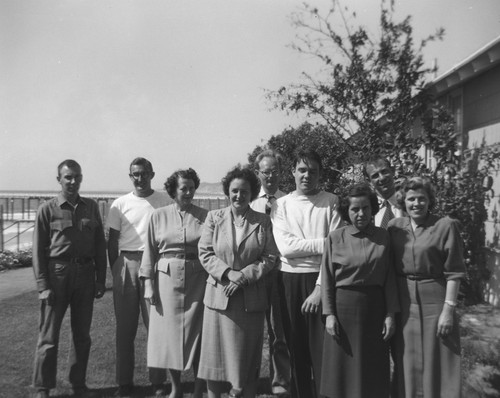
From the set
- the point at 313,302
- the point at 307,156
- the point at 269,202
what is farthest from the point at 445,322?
the point at 269,202

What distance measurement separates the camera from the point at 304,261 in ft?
11.1

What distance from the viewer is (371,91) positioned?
591 cm

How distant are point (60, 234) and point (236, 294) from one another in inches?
67.7

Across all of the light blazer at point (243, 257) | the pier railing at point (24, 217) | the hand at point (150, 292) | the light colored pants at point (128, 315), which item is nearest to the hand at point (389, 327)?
the light blazer at point (243, 257)

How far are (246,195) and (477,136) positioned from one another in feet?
13.7

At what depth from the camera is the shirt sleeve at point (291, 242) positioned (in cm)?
330

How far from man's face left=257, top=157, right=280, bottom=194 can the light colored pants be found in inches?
52.7

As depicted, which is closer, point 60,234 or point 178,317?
point 178,317

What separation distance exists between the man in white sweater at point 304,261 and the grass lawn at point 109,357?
801 millimetres

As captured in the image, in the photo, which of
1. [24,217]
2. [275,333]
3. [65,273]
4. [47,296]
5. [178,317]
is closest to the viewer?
[178,317]

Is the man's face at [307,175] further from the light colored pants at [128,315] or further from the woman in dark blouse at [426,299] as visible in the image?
the light colored pants at [128,315]

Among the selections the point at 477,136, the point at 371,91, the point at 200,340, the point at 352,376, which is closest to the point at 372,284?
the point at 352,376

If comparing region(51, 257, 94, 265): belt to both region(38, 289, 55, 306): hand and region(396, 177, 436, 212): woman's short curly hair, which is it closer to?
region(38, 289, 55, 306): hand

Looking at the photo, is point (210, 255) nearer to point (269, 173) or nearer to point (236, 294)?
point (236, 294)
